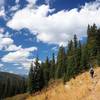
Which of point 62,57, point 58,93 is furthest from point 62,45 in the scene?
point 58,93

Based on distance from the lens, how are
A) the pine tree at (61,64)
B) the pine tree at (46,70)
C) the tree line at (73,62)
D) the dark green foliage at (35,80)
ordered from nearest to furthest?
the tree line at (73,62) < the dark green foliage at (35,80) < the pine tree at (61,64) < the pine tree at (46,70)

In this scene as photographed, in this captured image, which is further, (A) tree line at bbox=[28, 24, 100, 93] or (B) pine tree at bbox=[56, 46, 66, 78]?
(B) pine tree at bbox=[56, 46, 66, 78]

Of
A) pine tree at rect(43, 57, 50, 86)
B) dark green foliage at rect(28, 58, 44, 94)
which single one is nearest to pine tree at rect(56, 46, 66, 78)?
pine tree at rect(43, 57, 50, 86)

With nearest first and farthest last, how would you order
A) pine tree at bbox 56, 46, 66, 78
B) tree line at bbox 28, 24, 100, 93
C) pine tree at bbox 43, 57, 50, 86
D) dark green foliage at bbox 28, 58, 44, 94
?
1. tree line at bbox 28, 24, 100, 93
2. dark green foliage at bbox 28, 58, 44, 94
3. pine tree at bbox 56, 46, 66, 78
4. pine tree at bbox 43, 57, 50, 86

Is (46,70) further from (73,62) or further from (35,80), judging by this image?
(73,62)

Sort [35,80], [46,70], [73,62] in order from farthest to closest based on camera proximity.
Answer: [46,70], [35,80], [73,62]

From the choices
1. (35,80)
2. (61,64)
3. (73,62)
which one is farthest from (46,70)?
(73,62)

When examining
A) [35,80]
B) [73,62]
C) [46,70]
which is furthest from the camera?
[46,70]

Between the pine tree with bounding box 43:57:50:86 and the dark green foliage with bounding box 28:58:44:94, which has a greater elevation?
the pine tree with bounding box 43:57:50:86

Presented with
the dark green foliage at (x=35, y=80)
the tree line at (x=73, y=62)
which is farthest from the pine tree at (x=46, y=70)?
the dark green foliage at (x=35, y=80)

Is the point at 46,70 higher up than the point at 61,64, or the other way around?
the point at 61,64

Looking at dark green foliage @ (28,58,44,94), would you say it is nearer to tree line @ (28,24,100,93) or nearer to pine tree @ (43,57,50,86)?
tree line @ (28,24,100,93)

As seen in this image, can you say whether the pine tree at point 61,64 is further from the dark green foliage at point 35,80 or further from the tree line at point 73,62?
the dark green foliage at point 35,80

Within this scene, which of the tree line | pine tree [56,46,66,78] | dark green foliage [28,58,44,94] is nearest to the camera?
the tree line
